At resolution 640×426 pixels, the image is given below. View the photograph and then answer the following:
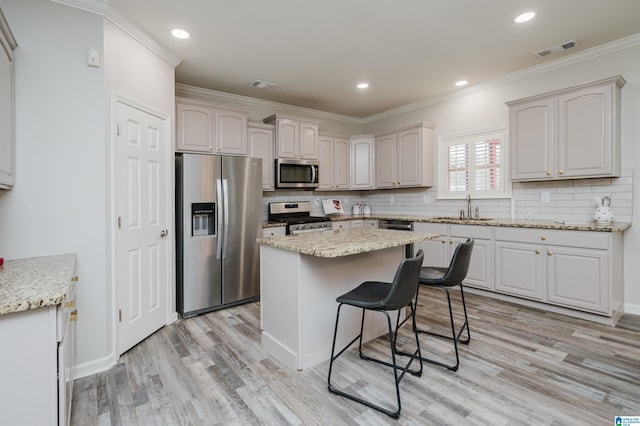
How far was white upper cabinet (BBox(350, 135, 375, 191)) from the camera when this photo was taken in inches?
219

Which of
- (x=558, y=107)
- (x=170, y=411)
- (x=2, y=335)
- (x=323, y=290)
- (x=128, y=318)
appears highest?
(x=558, y=107)

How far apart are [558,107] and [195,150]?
410 cm

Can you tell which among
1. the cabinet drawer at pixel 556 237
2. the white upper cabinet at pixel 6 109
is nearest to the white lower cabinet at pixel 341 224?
the cabinet drawer at pixel 556 237

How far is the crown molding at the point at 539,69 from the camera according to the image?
319cm

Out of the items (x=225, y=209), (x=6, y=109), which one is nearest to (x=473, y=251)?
(x=225, y=209)

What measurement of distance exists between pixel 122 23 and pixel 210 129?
152 centimetres

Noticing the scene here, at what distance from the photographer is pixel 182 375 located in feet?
7.30

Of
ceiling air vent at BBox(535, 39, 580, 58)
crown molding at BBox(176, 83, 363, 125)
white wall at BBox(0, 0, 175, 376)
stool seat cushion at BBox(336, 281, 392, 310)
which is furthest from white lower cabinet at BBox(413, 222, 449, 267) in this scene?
white wall at BBox(0, 0, 175, 376)

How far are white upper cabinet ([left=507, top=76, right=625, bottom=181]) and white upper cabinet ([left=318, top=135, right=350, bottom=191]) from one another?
2.60m

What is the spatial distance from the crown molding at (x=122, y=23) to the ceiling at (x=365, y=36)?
4cm

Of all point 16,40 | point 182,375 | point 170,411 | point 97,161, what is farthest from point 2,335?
point 16,40

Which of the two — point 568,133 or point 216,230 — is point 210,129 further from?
point 568,133

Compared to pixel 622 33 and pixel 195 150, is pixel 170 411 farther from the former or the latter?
pixel 622 33

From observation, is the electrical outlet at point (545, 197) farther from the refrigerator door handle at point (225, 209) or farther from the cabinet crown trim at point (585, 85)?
the refrigerator door handle at point (225, 209)
